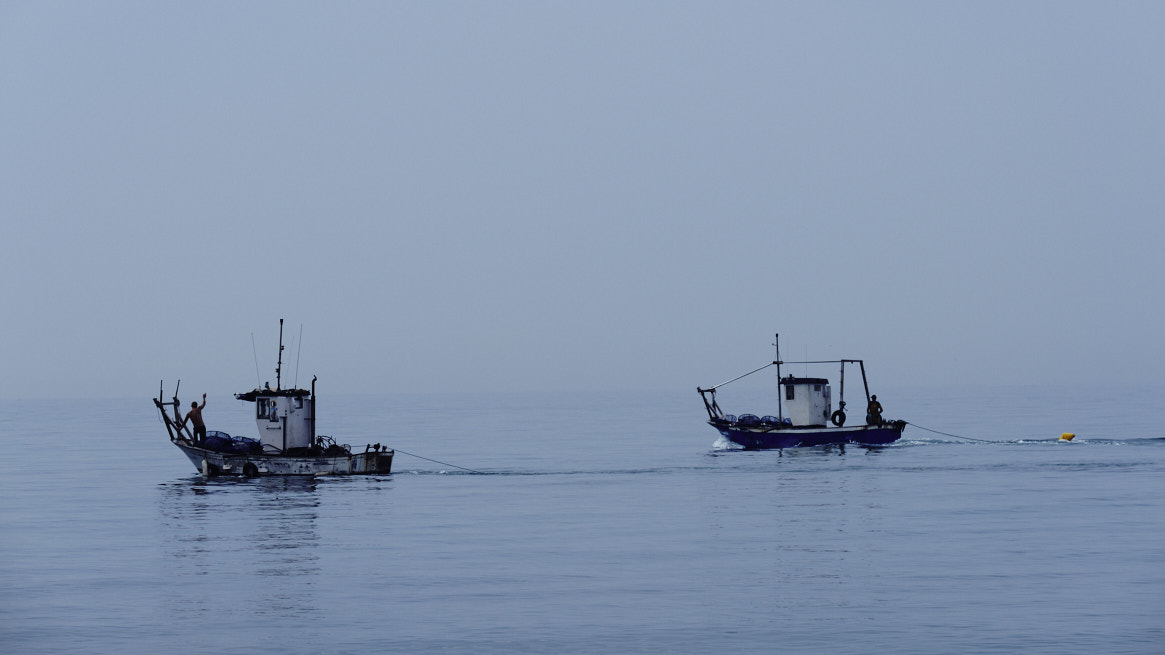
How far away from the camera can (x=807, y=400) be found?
268ft

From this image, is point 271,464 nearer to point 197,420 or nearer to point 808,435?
point 197,420

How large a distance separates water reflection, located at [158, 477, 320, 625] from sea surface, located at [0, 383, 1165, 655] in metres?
0.15

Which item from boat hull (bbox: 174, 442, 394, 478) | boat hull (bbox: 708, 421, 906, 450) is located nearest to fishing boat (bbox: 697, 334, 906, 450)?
boat hull (bbox: 708, 421, 906, 450)

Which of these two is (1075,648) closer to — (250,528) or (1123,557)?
(1123,557)

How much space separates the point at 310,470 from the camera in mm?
61219

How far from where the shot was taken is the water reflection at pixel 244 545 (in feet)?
102

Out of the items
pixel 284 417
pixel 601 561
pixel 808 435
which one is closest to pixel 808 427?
pixel 808 435

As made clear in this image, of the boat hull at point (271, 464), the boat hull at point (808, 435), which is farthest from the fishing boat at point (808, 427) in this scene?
the boat hull at point (271, 464)

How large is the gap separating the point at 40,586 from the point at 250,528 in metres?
11.8

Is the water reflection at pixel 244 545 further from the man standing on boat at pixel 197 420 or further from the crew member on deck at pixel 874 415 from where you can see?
the crew member on deck at pixel 874 415

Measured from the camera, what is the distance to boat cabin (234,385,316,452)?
6028cm

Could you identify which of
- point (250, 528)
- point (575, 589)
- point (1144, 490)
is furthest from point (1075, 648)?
point (1144, 490)

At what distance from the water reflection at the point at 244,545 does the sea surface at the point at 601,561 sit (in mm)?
153

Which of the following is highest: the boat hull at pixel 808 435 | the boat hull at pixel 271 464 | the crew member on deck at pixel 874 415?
the crew member on deck at pixel 874 415
